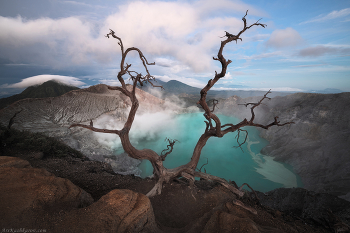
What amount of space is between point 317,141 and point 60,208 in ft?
77.0

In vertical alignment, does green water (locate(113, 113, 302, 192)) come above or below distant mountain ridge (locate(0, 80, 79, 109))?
below

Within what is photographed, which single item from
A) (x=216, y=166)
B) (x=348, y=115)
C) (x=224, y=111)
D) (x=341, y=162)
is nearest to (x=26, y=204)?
(x=341, y=162)

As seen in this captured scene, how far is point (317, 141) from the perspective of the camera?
54.6 ft

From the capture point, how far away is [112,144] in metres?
25.5

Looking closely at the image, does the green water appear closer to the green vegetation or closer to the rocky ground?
the rocky ground

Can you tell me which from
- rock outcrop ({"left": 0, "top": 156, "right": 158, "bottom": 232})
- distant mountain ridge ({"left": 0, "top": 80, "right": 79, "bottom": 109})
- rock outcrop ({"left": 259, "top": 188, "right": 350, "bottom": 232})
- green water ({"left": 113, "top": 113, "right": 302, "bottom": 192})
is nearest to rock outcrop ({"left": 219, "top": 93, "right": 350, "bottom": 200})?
green water ({"left": 113, "top": 113, "right": 302, "bottom": 192})

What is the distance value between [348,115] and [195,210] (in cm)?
2202

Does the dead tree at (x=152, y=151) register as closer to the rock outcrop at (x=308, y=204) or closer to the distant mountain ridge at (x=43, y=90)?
the rock outcrop at (x=308, y=204)

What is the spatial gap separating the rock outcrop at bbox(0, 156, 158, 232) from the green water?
10735mm

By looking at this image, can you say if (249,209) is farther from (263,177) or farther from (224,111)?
(224,111)

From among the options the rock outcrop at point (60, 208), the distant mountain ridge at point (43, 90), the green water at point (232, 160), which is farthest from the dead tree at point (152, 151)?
the distant mountain ridge at point (43, 90)

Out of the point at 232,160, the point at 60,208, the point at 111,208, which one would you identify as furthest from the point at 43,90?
the point at 111,208

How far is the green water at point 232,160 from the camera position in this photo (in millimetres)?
17411

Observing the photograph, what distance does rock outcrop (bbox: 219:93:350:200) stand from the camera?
479 inches
